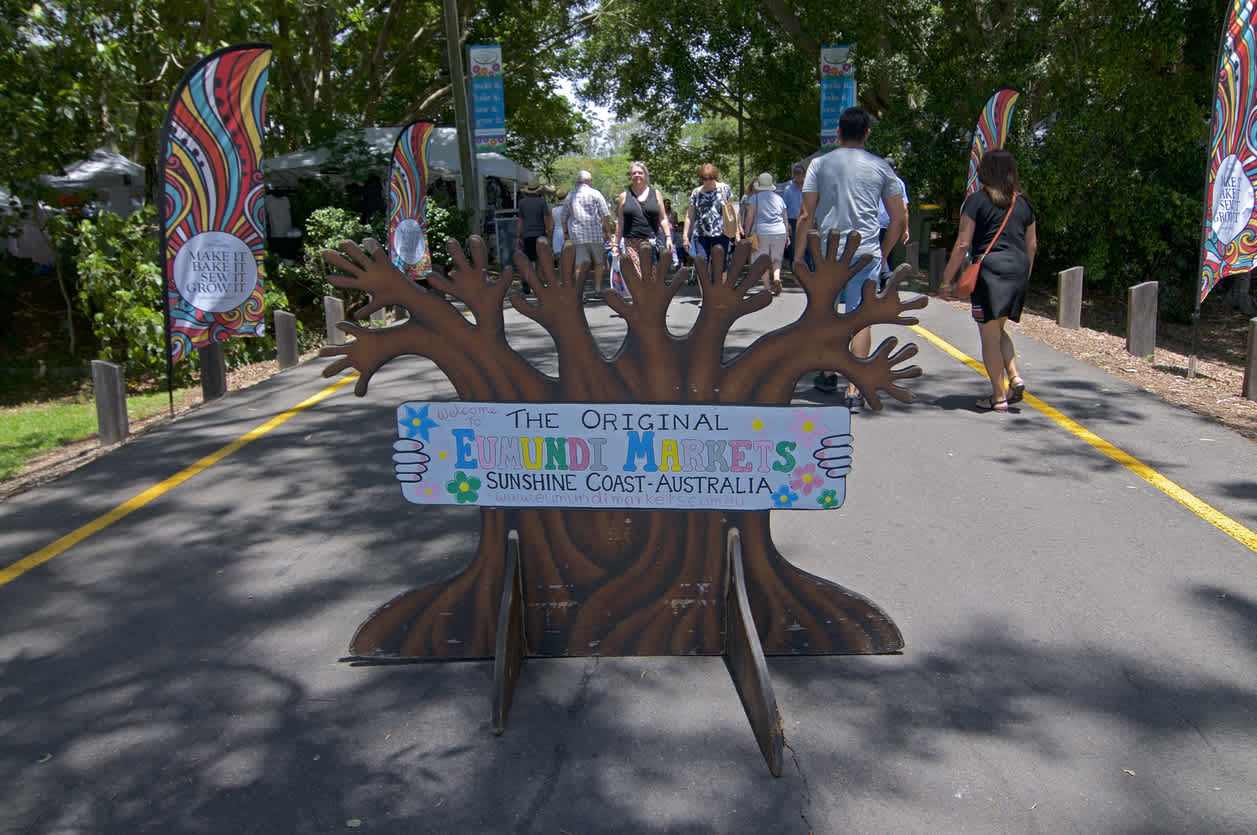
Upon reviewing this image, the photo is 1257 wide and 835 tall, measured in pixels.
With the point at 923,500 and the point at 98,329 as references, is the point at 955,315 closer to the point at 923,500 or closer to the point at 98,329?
the point at 923,500

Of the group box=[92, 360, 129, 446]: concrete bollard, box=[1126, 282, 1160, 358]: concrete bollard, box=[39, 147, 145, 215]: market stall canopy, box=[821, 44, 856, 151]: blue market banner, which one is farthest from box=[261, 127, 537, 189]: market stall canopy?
box=[1126, 282, 1160, 358]: concrete bollard

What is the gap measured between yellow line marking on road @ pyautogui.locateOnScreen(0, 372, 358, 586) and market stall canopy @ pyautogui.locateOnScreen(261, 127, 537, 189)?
11464 millimetres

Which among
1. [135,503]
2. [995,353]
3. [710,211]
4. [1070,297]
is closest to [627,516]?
[135,503]

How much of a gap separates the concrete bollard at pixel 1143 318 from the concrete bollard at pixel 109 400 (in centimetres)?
910

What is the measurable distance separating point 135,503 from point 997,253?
238 inches

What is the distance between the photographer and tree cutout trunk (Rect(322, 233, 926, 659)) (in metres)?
3.72

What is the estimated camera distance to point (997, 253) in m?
7.53

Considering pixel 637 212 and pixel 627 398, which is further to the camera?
pixel 637 212

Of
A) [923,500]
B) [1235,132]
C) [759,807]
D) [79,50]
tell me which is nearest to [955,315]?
[1235,132]

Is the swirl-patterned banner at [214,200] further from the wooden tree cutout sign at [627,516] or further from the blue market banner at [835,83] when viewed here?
the blue market banner at [835,83]

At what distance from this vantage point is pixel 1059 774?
3.17 meters

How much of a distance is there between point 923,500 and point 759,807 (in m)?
3.08

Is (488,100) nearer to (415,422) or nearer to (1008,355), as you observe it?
(1008,355)

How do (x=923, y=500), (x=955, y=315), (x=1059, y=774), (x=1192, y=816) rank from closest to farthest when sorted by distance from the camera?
(x=1192, y=816)
(x=1059, y=774)
(x=923, y=500)
(x=955, y=315)
